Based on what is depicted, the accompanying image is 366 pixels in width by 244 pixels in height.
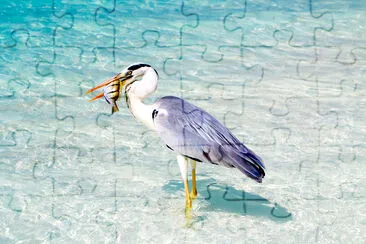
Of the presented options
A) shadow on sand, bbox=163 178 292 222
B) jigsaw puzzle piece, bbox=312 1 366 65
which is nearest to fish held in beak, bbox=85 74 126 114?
shadow on sand, bbox=163 178 292 222

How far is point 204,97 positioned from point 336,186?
221 centimetres

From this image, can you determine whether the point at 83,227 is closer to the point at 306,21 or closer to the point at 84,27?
the point at 84,27

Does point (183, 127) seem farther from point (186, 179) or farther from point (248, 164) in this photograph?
point (248, 164)

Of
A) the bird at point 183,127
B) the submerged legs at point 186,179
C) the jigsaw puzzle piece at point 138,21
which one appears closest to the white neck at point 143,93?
the bird at point 183,127

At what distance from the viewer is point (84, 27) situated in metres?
9.82

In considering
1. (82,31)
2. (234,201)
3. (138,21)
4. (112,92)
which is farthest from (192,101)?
(138,21)

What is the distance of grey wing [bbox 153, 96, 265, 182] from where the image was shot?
16.9 ft

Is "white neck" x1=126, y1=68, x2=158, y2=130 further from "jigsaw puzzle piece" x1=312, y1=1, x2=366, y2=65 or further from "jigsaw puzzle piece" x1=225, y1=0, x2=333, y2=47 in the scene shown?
"jigsaw puzzle piece" x1=225, y1=0, x2=333, y2=47

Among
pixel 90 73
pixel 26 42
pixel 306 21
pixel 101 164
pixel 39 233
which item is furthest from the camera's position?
pixel 306 21

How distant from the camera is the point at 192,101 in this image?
7656mm

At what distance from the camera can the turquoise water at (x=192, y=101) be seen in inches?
211

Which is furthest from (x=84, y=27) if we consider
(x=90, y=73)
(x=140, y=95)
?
(x=140, y=95)

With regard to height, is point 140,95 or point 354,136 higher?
point 140,95

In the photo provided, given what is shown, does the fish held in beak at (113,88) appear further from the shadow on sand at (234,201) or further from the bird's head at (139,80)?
the shadow on sand at (234,201)
